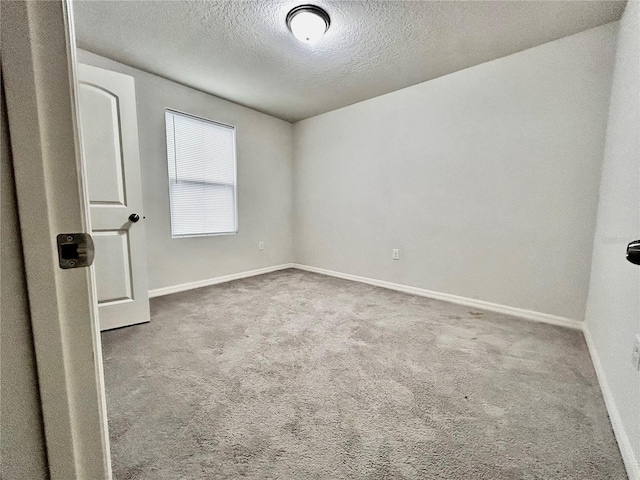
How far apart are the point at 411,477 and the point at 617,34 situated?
3.06 m

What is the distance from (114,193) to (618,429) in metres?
3.23

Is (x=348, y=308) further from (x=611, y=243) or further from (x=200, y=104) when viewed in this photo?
(x=200, y=104)

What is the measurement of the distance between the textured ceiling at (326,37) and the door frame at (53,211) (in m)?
1.87

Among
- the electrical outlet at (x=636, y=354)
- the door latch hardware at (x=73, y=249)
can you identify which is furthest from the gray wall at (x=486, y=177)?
the door latch hardware at (x=73, y=249)

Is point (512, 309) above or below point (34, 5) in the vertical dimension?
below

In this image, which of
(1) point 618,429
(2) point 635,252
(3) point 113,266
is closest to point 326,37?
(2) point 635,252

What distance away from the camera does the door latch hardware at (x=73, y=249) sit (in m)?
0.42

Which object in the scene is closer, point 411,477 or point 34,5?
point 34,5

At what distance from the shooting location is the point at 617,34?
1844 millimetres

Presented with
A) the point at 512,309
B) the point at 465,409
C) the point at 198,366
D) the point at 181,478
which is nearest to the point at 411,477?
the point at 465,409

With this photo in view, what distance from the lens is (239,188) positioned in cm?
357

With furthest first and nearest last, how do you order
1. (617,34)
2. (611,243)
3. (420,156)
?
(420,156) → (617,34) → (611,243)

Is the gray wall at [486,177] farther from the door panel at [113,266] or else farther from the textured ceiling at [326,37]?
the door panel at [113,266]

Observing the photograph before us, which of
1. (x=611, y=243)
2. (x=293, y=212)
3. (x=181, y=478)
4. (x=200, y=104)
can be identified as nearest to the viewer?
(x=181, y=478)
